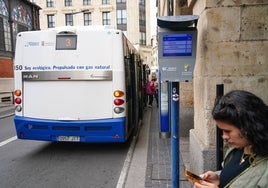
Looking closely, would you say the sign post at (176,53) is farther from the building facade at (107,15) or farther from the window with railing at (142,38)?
the window with railing at (142,38)

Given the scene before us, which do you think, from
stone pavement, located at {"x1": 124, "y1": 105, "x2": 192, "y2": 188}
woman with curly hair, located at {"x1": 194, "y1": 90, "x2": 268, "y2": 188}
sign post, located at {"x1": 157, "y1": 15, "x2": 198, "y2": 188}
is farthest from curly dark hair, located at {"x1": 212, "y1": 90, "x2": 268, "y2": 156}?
stone pavement, located at {"x1": 124, "y1": 105, "x2": 192, "y2": 188}

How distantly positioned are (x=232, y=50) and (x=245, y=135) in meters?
3.09

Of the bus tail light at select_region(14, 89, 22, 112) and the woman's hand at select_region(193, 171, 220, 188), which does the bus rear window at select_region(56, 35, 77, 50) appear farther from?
the woman's hand at select_region(193, 171, 220, 188)

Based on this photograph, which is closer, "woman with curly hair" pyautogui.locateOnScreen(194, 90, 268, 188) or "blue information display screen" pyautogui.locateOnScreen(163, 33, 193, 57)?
"woman with curly hair" pyautogui.locateOnScreen(194, 90, 268, 188)

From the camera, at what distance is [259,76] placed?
15.0ft

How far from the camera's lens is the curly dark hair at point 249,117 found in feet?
5.66

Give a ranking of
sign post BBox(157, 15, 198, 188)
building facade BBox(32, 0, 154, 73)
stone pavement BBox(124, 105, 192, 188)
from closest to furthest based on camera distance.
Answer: sign post BBox(157, 15, 198, 188) < stone pavement BBox(124, 105, 192, 188) < building facade BBox(32, 0, 154, 73)

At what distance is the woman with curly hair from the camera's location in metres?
1.72

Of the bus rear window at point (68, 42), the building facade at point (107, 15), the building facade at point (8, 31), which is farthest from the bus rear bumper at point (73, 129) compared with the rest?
the building facade at point (107, 15)

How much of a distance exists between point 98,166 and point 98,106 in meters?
1.37

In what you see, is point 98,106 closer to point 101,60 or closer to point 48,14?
point 101,60

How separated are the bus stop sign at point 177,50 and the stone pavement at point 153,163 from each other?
1.90 m

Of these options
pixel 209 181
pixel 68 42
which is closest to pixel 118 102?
pixel 68 42

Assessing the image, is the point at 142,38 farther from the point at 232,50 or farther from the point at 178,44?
the point at 178,44
